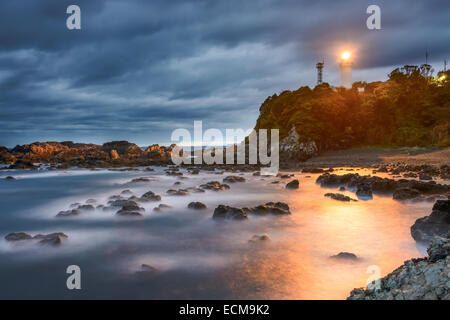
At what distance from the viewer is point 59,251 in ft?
23.1

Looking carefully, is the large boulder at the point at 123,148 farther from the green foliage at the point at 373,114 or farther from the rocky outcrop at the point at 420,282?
the rocky outcrop at the point at 420,282

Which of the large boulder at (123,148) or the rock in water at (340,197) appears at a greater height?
the large boulder at (123,148)

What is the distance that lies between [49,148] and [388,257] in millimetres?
72696

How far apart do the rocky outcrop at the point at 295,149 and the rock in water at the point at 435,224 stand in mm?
28329

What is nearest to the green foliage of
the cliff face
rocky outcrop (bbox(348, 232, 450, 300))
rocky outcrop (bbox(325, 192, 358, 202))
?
the cliff face

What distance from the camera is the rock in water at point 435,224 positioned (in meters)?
6.44

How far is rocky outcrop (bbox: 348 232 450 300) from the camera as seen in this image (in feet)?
9.36

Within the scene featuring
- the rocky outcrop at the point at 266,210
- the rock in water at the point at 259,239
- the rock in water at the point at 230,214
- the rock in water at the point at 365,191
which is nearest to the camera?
the rock in water at the point at 259,239

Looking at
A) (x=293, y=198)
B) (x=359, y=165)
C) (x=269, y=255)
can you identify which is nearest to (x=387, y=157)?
(x=359, y=165)

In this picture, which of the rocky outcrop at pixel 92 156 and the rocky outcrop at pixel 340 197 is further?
the rocky outcrop at pixel 92 156

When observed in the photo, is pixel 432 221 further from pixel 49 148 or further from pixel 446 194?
pixel 49 148

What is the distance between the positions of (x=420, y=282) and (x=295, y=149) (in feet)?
111

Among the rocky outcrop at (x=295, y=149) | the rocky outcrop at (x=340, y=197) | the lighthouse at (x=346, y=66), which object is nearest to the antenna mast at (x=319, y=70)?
the lighthouse at (x=346, y=66)

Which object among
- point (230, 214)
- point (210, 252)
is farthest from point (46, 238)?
point (230, 214)
